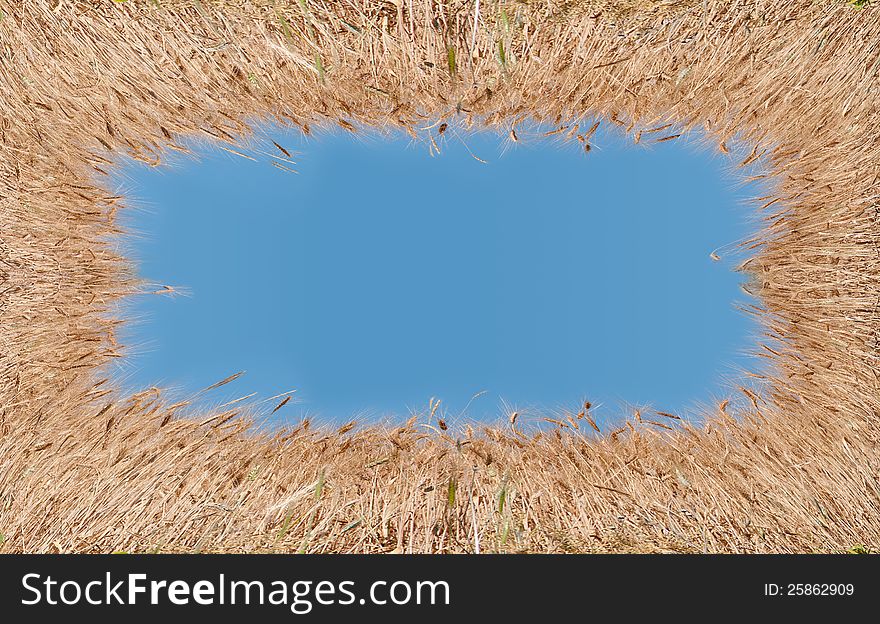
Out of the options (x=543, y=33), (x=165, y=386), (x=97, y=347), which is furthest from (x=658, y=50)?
(x=97, y=347)

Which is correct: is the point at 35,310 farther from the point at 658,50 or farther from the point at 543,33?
the point at 658,50

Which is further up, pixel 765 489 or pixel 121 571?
pixel 765 489

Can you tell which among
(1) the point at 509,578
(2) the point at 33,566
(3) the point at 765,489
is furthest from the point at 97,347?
(3) the point at 765,489

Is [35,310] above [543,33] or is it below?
below

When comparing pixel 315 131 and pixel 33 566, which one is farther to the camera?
pixel 315 131

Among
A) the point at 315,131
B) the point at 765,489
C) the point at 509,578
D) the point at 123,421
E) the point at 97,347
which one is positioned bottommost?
the point at 509,578

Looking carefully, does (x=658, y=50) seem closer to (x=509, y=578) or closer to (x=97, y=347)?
(x=509, y=578)
